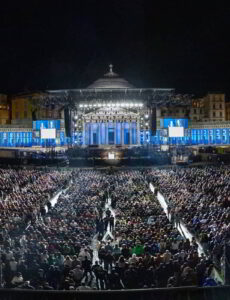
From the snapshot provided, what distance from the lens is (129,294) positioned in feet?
23.5

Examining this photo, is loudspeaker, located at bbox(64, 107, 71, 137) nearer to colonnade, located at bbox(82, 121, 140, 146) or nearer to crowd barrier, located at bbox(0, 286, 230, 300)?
colonnade, located at bbox(82, 121, 140, 146)

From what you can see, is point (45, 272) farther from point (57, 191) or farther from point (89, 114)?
point (89, 114)

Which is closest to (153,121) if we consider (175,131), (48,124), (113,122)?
(175,131)

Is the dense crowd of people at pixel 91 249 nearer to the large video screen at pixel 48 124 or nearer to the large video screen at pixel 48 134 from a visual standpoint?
the large video screen at pixel 48 134

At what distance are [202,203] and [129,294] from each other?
574 inches

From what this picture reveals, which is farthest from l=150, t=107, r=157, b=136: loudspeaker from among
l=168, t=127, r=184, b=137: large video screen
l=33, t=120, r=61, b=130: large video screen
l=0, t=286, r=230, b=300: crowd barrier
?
l=0, t=286, r=230, b=300: crowd barrier

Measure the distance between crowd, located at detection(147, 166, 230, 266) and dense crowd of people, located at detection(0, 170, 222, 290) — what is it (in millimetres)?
701

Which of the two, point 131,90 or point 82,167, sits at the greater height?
point 131,90

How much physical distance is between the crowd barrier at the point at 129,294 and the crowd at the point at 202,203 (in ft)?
19.2

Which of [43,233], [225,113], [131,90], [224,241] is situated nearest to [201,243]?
[224,241]

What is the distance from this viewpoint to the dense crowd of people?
1092 cm

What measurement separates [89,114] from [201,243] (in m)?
47.6

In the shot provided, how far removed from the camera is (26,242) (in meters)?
13.8

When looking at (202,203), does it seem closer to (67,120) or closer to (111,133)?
(67,120)
